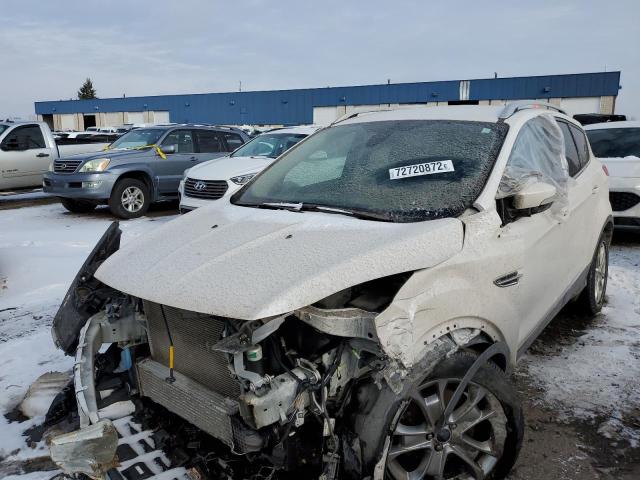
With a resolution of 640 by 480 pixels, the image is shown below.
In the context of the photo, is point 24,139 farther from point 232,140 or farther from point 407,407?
point 407,407

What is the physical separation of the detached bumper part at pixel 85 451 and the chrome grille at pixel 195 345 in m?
0.47

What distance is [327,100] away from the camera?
1572 inches

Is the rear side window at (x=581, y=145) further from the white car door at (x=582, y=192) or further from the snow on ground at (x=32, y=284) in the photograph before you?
the snow on ground at (x=32, y=284)

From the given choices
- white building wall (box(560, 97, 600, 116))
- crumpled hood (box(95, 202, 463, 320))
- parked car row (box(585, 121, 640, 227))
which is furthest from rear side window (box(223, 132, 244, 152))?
white building wall (box(560, 97, 600, 116))

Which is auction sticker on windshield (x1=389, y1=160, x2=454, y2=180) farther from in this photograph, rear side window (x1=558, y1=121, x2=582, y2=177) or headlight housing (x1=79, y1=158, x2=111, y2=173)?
headlight housing (x1=79, y1=158, x2=111, y2=173)

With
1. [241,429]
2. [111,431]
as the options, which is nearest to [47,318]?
[111,431]

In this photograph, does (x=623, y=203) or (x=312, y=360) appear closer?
(x=312, y=360)

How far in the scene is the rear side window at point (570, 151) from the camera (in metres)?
3.96

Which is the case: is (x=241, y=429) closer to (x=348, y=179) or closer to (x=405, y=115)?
(x=348, y=179)

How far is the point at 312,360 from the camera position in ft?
7.34

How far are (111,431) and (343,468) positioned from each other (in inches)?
38.3

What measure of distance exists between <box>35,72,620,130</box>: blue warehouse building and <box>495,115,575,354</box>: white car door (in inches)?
890

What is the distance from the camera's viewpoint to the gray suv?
31.9 ft

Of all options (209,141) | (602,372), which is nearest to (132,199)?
(209,141)
